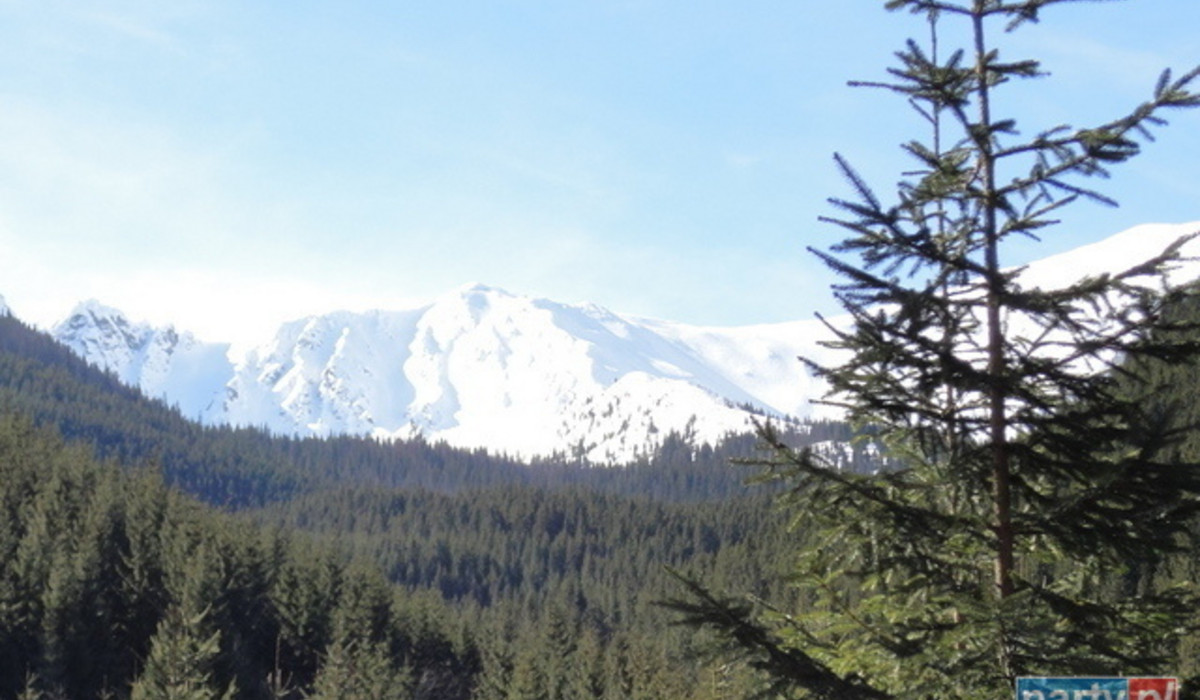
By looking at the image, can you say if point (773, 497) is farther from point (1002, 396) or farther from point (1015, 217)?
point (1015, 217)

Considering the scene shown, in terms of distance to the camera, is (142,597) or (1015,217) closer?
(1015,217)

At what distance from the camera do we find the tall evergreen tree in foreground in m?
8.89

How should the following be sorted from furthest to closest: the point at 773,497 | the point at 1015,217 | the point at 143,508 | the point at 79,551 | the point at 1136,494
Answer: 1. the point at 143,508
2. the point at 79,551
3. the point at 773,497
4. the point at 1015,217
5. the point at 1136,494

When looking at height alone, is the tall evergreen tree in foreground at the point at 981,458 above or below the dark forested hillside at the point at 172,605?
above

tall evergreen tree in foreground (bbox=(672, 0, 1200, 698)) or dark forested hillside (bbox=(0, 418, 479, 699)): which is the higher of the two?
tall evergreen tree in foreground (bbox=(672, 0, 1200, 698))

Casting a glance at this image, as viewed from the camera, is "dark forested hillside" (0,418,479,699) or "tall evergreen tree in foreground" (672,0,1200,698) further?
"dark forested hillside" (0,418,479,699)

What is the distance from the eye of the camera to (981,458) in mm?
9711

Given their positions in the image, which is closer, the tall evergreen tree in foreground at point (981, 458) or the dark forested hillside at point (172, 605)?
the tall evergreen tree in foreground at point (981, 458)

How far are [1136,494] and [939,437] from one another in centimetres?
152

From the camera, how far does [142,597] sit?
66062mm

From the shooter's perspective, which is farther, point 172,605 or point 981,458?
point 172,605

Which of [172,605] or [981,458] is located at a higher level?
[981,458]

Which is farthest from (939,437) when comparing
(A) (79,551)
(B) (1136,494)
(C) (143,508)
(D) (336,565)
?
(D) (336,565)

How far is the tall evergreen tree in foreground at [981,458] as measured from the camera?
8891mm
